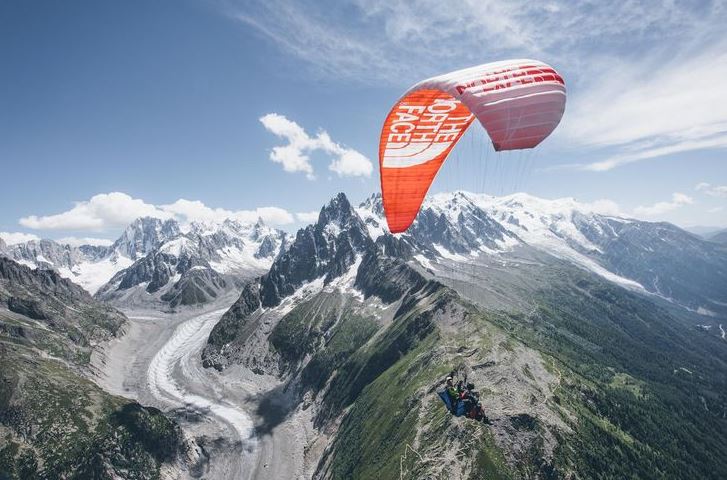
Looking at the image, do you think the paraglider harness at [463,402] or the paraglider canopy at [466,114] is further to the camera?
the paraglider harness at [463,402]

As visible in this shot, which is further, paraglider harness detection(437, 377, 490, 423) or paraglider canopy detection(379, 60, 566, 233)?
paraglider harness detection(437, 377, 490, 423)

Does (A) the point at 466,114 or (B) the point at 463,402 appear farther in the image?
(B) the point at 463,402

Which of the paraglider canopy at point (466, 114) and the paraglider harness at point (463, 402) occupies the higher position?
the paraglider canopy at point (466, 114)

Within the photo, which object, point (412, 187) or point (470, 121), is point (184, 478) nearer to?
point (412, 187)

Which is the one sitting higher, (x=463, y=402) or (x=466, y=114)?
(x=466, y=114)

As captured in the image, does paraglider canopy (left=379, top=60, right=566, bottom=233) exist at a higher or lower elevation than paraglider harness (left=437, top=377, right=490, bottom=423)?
Answer: higher
